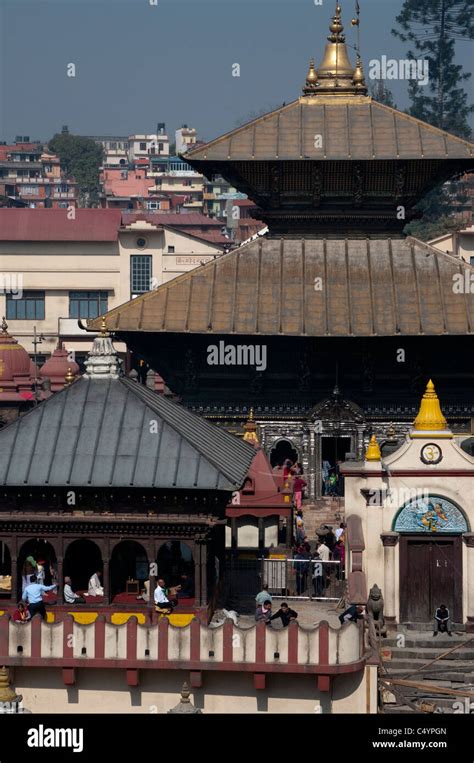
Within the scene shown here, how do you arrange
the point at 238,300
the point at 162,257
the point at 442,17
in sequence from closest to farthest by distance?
the point at 238,300
the point at 162,257
the point at 442,17

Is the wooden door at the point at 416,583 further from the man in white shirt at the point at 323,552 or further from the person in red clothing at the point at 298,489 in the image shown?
the person in red clothing at the point at 298,489

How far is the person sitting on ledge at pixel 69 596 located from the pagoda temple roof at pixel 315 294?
19191 millimetres

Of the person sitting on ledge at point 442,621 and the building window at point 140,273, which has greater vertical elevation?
the building window at point 140,273

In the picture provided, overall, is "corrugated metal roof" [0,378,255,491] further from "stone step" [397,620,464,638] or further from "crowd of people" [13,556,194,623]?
"stone step" [397,620,464,638]

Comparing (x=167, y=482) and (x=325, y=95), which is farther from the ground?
(x=325, y=95)

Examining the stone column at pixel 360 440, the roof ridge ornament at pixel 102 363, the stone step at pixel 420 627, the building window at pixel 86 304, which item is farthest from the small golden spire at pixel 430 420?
the building window at pixel 86 304

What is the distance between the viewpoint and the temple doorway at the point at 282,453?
207ft

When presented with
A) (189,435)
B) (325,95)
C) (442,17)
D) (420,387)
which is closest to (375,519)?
(189,435)

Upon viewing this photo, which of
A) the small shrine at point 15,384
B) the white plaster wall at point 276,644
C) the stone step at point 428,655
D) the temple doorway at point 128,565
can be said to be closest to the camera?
the white plaster wall at point 276,644

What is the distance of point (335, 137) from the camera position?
6397cm

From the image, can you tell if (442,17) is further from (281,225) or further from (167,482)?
(167,482)

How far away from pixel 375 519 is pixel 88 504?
8805mm

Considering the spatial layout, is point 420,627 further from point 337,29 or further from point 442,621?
point 337,29

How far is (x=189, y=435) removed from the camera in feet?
144
